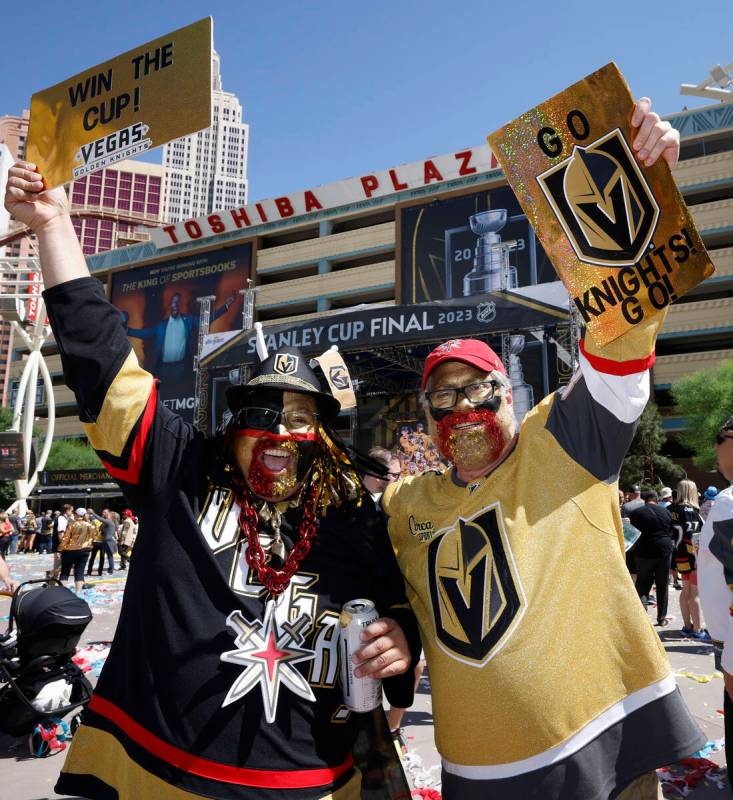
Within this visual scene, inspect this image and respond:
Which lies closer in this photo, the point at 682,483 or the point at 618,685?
the point at 618,685

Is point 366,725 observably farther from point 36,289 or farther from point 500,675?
point 36,289

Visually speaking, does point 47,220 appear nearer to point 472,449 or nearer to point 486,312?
point 472,449

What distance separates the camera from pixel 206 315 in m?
22.2

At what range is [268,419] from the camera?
7.13 ft

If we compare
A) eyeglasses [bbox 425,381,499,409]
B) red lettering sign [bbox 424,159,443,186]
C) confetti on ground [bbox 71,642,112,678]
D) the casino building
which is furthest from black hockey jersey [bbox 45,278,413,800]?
red lettering sign [bbox 424,159,443,186]

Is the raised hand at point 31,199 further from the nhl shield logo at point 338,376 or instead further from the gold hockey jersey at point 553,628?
the gold hockey jersey at point 553,628

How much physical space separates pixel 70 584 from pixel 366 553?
1318 cm

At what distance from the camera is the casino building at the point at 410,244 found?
35.9m

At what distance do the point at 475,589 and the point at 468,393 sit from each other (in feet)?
2.34

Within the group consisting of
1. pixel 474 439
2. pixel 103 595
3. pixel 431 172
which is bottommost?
pixel 103 595

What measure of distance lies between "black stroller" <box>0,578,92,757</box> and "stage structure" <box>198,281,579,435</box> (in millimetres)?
11247

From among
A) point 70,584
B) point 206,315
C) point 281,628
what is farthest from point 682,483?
point 206,315

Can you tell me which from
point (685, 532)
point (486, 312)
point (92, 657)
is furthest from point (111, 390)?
point (486, 312)

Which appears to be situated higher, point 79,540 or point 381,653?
point 381,653
